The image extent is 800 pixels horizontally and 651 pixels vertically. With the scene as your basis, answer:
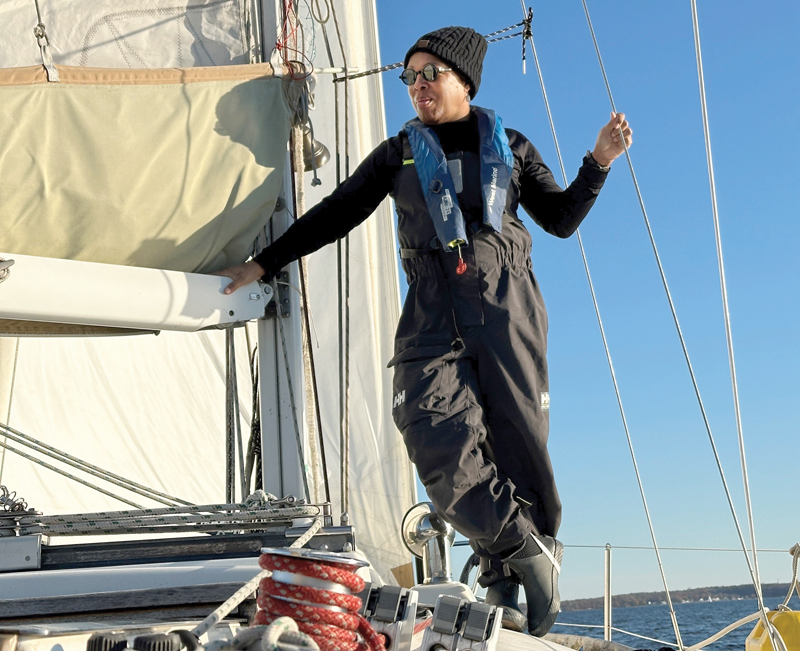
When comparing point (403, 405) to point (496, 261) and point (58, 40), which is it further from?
point (58, 40)

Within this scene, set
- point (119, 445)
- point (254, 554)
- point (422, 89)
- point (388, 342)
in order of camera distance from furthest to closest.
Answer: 1. point (388, 342)
2. point (119, 445)
3. point (422, 89)
4. point (254, 554)

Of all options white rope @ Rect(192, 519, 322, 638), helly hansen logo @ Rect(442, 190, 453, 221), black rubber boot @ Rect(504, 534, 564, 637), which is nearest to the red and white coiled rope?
white rope @ Rect(192, 519, 322, 638)

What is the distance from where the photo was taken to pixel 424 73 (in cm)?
240

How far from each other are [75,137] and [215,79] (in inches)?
16.8

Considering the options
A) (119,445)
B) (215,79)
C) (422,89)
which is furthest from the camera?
(119,445)

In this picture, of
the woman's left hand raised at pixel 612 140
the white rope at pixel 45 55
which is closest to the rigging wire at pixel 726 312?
the woman's left hand raised at pixel 612 140

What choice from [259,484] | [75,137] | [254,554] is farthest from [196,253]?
[254,554]

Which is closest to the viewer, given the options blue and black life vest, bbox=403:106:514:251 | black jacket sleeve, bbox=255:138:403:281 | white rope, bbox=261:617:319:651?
white rope, bbox=261:617:319:651

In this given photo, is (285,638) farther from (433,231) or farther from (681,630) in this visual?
(681,630)

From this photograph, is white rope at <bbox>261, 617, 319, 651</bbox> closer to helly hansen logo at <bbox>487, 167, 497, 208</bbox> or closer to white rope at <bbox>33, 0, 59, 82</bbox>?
helly hansen logo at <bbox>487, 167, 497, 208</bbox>

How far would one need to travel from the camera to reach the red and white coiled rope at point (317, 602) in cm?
113

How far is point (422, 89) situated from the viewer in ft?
8.05

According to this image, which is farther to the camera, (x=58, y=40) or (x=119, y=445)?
(x=119, y=445)

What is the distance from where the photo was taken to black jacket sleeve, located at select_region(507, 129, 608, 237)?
248 centimetres
